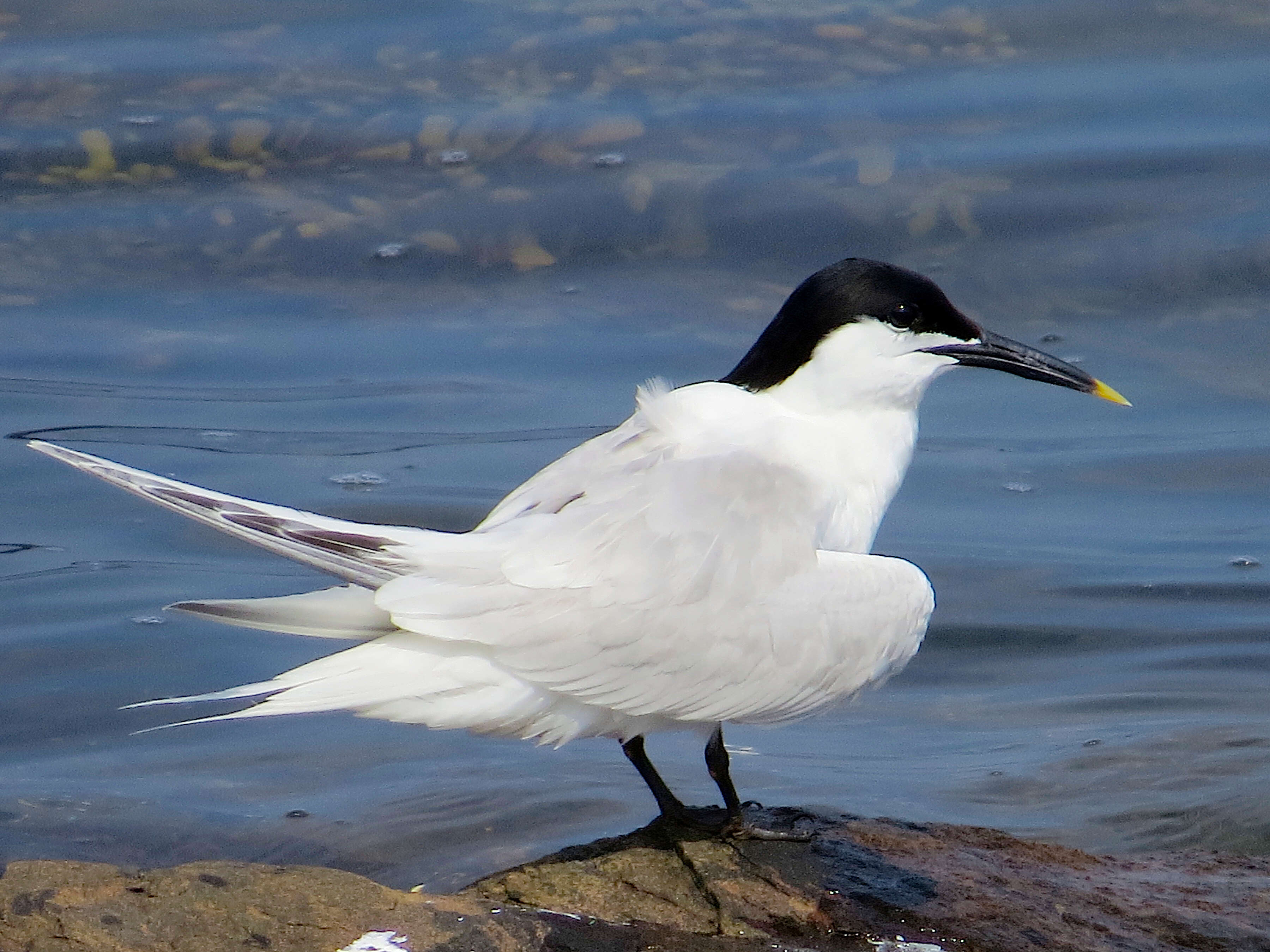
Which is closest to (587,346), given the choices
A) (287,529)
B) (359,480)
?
(359,480)

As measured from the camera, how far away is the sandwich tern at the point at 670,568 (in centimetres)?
332

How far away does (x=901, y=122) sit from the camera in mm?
8555

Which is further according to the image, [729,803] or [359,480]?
[359,480]

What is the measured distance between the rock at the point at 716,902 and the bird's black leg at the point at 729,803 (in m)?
0.03

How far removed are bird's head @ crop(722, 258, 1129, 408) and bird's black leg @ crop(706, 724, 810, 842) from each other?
81 cm

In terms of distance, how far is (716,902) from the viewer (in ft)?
10.8

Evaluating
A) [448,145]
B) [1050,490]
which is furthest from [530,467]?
[448,145]

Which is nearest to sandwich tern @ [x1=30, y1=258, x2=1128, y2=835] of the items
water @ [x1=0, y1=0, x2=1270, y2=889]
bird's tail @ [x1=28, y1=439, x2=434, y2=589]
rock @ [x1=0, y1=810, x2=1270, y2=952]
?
bird's tail @ [x1=28, y1=439, x2=434, y2=589]

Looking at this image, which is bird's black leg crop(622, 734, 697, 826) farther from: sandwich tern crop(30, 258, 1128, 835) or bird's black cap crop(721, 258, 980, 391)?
bird's black cap crop(721, 258, 980, 391)

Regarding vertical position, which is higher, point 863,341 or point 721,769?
point 863,341

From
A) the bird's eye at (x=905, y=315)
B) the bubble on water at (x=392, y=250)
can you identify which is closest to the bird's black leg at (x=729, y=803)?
the bird's eye at (x=905, y=315)

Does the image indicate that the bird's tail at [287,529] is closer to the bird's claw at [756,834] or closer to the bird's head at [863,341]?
the bird's claw at [756,834]

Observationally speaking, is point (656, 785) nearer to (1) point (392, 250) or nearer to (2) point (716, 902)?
(2) point (716, 902)

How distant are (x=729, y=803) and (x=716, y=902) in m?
0.51
